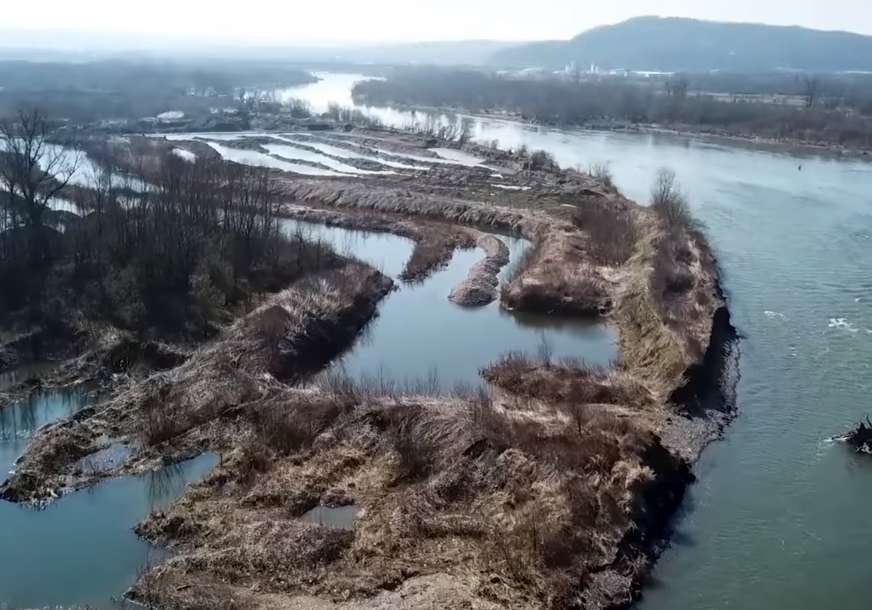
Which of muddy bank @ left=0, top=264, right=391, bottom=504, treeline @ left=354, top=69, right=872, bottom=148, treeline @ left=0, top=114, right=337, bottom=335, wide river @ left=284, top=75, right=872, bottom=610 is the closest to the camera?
wide river @ left=284, top=75, right=872, bottom=610

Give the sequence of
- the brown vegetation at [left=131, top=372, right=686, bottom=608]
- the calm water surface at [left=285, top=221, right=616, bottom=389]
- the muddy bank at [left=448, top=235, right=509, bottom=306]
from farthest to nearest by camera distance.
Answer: the muddy bank at [left=448, top=235, right=509, bottom=306], the calm water surface at [left=285, top=221, right=616, bottom=389], the brown vegetation at [left=131, top=372, right=686, bottom=608]

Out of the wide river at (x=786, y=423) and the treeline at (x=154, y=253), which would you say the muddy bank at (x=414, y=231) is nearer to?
the treeline at (x=154, y=253)

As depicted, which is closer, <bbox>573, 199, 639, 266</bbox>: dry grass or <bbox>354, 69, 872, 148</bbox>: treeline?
<bbox>573, 199, 639, 266</bbox>: dry grass

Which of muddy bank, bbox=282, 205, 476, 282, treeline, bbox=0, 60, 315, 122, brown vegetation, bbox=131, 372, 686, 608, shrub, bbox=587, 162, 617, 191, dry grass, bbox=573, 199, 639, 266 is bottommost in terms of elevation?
brown vegetation, bbox=131, 372, 686, 608

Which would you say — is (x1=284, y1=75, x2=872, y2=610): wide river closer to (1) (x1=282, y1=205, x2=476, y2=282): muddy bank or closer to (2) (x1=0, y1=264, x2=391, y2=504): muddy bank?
(2) (x1=0, y1=264, x2=391, y2=504): muddy bank

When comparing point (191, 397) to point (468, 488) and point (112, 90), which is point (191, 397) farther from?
point (112, 90)

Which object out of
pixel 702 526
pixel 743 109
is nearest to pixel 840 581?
pixel 702 526

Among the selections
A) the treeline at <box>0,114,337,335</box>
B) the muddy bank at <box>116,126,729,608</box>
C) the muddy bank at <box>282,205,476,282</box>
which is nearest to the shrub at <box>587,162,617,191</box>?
the muddy bank at <box>282,205,476,282</box>
